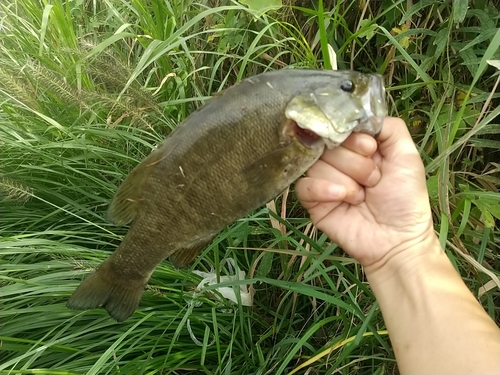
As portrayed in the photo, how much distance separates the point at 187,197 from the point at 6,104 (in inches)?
58.5

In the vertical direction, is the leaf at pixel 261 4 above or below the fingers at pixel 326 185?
above

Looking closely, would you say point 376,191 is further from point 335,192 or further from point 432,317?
point 432,317

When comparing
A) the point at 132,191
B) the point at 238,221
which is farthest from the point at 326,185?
the point at 238,221

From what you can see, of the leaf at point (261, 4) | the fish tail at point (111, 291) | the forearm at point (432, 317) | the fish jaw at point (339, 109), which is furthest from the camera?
the leaf at point (261, 4)

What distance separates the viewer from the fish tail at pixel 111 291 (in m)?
1.37

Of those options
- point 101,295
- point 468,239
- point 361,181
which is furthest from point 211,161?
point 468,239

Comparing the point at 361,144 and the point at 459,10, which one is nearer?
the point at 361,144

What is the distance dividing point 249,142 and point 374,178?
1.29 feet

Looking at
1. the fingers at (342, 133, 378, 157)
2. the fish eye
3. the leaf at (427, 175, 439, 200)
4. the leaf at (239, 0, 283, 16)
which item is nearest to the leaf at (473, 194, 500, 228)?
the leaf at (427, 175, 439, 200)

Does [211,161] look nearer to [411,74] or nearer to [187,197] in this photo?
[187,197]

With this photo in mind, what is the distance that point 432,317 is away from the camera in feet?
3.69

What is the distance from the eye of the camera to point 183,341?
1805 millimetres

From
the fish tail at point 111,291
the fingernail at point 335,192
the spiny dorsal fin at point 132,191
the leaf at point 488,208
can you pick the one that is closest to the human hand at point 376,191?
the fingernail at point 335,192

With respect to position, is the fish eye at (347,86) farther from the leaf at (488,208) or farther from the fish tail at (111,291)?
the fish tail at (111,291)
